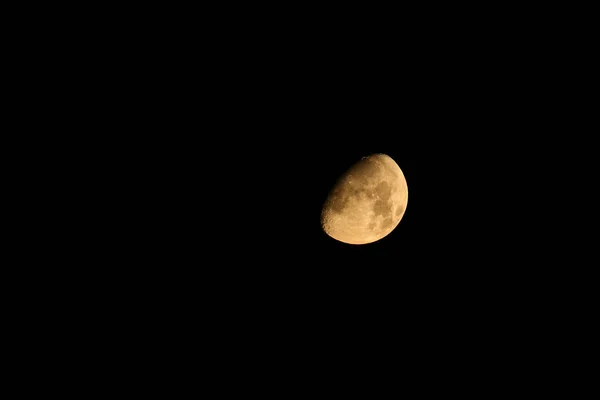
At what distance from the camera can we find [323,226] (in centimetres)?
217

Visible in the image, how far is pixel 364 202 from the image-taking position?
202 centimetres

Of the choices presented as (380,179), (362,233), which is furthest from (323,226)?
(380,179)

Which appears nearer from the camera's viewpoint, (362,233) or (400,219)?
(362,233)

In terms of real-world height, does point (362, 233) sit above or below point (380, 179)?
below

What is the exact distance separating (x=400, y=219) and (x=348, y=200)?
0.46 metres

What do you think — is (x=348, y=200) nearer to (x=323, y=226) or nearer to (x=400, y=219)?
(x=323, y=226)

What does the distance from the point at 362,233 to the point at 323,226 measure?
0.26 metres

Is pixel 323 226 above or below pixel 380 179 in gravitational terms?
below

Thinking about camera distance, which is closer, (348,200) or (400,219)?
(348,200)

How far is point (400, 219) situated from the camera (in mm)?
2244

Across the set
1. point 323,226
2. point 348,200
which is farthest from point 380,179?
point 323,226

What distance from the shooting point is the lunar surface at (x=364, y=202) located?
6.65 ft

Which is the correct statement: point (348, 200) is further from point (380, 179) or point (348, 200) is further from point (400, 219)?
point (400, 219)

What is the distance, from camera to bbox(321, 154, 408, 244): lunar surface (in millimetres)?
2027
